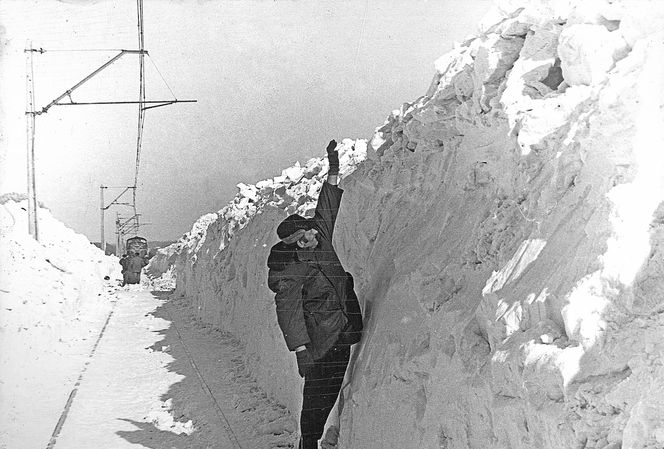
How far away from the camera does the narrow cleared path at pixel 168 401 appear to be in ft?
18.6

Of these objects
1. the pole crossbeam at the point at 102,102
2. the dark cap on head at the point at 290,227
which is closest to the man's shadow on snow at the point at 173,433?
the pole crossbeam at the point at 102,102

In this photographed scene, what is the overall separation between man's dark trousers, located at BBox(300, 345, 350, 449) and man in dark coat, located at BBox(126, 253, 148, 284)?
1093 cm

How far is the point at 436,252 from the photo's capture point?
13.4 feet

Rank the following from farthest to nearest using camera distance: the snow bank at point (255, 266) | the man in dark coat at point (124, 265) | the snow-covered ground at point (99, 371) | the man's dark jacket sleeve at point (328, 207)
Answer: the man in dark coat at point (124, 265) < the snow bank at point (255, 266) < the snow-covered ground at point (99, 371) < the man's dark jacket sleeve at point (328, 207)

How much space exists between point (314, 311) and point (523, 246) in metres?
1.89

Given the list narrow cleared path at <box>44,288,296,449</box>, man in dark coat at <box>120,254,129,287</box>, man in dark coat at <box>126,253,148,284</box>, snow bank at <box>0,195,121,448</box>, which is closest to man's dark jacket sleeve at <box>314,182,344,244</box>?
narrow cleared path at <box>44,288,296,449</box>

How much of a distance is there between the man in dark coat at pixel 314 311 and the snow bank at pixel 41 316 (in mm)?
2455

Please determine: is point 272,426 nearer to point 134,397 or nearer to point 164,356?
point 134,397

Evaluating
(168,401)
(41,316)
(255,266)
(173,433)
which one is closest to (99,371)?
(168,401)

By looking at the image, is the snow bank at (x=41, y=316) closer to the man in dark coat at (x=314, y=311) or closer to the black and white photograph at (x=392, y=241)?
the black and white photograph at (x=392, y=241)

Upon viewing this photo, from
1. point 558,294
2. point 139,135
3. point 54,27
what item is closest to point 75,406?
point 139,135

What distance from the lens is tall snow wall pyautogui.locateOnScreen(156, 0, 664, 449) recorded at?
2.27 meters

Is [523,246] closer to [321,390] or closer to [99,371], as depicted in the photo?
[321,390]

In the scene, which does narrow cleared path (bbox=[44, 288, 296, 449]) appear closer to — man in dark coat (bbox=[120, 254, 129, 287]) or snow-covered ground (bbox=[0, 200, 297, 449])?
snow-covered ground (bbox=[0, 200, 297, 449])
